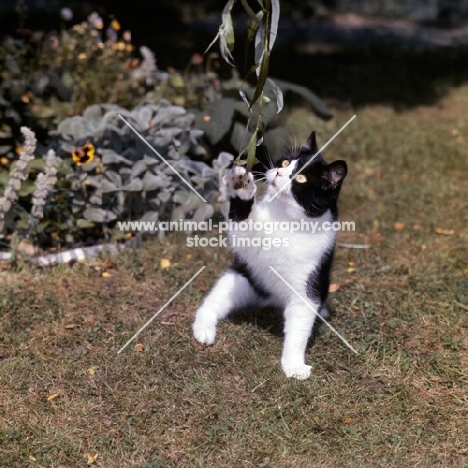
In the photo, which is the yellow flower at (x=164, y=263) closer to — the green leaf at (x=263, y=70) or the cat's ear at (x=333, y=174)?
the cat's ear at (x=333, y=174)

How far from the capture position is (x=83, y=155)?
146 inches

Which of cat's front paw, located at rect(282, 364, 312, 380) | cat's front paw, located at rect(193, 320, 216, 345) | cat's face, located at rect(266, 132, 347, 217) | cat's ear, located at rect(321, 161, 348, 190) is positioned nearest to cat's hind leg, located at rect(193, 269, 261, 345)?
cat's front paw, located at rect(193, 320, 216, 345)

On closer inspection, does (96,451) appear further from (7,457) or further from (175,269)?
(175,269)

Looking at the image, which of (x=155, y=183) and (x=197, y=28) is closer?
(x=155, y=183)

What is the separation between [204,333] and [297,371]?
Answer: 1.54 feet

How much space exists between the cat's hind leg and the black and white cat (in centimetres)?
2

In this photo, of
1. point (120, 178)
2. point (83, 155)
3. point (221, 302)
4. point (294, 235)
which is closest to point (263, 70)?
point (294, 235)

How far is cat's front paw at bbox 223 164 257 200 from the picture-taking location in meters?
2.85

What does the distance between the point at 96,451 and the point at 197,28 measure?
8.44m

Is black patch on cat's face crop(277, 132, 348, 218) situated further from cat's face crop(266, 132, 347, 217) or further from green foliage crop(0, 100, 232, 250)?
green foliage crop(0, 100, 232, 250)

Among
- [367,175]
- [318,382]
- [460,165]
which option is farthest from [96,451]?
[460,165]

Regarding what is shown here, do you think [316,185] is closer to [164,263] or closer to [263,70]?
[263,70]

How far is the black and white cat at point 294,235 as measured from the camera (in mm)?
2861

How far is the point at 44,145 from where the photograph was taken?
4.35 meters
